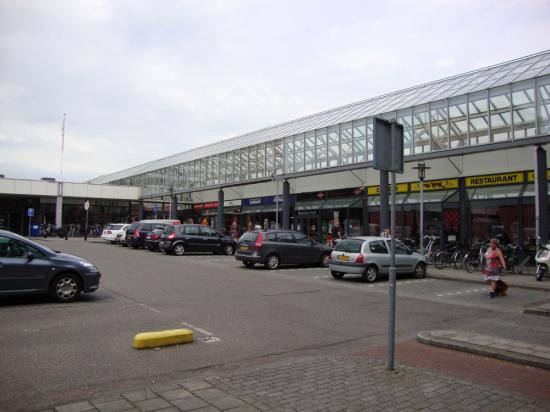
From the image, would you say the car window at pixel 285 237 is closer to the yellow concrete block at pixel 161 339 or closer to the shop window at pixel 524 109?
the shop window at pixel 524 109

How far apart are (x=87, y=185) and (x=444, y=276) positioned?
4121 centimetres

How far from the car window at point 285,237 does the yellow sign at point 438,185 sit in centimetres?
871

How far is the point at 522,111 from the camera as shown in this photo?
713 inches

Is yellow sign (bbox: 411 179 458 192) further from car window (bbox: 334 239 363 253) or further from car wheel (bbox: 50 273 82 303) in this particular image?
car wheel (bbox: 50 273 82 303)

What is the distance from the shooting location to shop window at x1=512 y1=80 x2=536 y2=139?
1777cm

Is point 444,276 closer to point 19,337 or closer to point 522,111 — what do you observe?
point 522,111

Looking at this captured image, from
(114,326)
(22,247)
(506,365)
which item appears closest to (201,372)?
(114,326)

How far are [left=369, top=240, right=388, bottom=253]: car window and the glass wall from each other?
14.0ft

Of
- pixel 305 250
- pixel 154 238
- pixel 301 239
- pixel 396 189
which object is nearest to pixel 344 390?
pixel 305 250

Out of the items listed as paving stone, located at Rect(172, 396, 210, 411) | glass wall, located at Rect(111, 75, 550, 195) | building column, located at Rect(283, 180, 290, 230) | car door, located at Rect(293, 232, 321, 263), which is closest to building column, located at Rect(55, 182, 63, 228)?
glass wall, located at Rect(111, 75, 550, 195)

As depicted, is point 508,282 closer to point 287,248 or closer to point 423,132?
point 287,248

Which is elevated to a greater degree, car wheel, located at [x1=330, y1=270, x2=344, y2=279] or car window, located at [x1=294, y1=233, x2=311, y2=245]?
car window, located at [x1=294, y1=233, x2=311, y2=245]

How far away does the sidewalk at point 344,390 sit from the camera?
4.50m

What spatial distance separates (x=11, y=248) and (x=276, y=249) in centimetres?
1053
